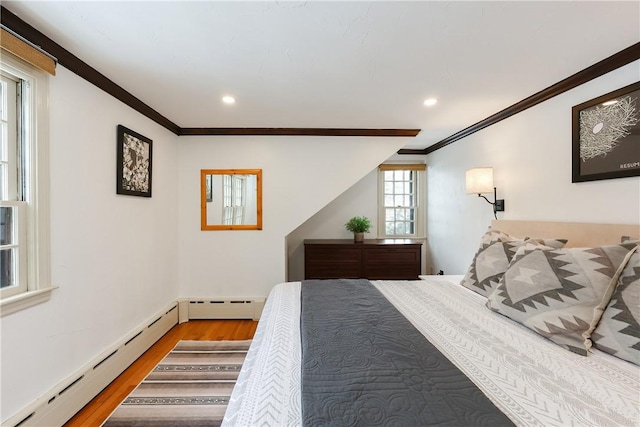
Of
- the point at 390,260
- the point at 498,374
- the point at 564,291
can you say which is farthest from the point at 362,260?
the point at 498,374

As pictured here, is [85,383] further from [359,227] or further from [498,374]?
[359,227]

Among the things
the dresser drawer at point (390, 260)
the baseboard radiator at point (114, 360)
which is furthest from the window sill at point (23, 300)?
the dresser drawer at point (390, 260)

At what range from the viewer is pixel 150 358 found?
2.50m

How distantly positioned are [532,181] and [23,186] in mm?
3441

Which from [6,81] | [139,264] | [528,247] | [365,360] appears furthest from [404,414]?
[139,264]

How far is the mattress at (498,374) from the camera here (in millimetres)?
843

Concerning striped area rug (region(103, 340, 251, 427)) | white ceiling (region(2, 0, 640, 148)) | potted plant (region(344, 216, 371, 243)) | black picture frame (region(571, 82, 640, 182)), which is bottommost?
striped area rug (region(103, 340, 251, 427))

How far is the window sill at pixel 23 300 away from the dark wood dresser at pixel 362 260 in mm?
2694

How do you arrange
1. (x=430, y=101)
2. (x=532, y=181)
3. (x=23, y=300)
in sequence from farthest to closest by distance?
(x=430, y=101)
(x=532, y=181)
(x=23, y=300)

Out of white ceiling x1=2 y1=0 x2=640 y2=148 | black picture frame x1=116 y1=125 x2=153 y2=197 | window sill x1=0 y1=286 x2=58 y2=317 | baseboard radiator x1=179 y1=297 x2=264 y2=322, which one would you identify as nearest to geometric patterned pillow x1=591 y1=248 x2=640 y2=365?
white ceiling x1=2 y1=0 x2=640 y2=148

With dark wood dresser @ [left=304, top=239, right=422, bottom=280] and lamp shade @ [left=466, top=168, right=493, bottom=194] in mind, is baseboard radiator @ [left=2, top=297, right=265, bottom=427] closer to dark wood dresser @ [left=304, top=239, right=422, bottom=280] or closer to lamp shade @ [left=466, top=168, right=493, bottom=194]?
dark wood dresser @ [left=304, top=239, right=422, bottom=280]

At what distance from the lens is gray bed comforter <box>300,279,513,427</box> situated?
797 millimetres

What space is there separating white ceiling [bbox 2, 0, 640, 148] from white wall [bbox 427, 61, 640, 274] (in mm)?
197

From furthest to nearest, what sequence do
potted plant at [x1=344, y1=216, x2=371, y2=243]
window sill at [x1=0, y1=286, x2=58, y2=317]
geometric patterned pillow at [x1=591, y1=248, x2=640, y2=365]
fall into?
1. potted plant at [x1=344, y1=216, x2=371, y2=243]
2. window sill at [x1=0, y1=286, x2=58, y2=317]
3. geometric patterned pillow at [x1=591, y1=248, x2=640, y2=365]
